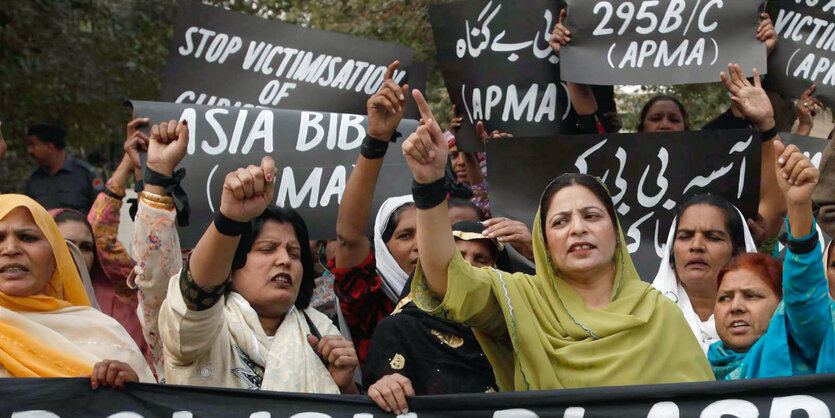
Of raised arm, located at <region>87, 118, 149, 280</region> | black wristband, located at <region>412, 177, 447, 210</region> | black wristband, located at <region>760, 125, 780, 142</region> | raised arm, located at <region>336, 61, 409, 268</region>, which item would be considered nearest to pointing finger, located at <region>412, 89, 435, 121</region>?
black wristband, located at <region>412, 177, 447, 210</region>

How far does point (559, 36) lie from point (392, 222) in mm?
1462

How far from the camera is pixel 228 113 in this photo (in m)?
4.77

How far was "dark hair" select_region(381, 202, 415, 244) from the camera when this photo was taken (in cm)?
441

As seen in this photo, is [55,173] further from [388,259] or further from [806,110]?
[806,110]

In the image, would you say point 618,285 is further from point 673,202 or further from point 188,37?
point 188,37

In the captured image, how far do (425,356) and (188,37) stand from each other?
2675mm

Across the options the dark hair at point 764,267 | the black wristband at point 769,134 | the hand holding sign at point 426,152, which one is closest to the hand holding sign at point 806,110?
the black wristband at point 769,134

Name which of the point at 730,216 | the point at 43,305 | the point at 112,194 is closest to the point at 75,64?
the point at 112,194

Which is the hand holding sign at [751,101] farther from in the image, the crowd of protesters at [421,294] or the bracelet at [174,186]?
the bracelet at [174,186]

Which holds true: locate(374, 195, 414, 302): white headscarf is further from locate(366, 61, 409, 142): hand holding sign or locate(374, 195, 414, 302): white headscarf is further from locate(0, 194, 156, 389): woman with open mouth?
locate(0, 194, 156, 389): woman with open mouth

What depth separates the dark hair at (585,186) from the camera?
137 inches

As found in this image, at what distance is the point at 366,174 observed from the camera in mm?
4023

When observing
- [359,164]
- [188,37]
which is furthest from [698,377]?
[188,37]

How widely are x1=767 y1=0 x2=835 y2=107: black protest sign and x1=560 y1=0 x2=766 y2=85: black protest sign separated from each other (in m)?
0.48
